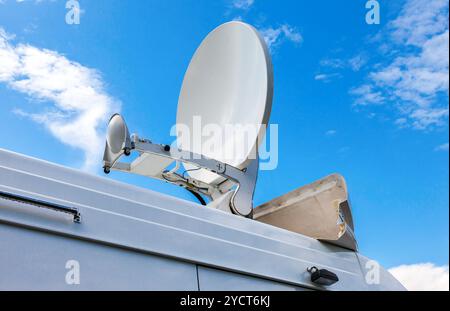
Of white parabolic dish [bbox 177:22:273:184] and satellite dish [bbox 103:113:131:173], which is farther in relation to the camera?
white parabolic dish [bbox 177:22:273:184]

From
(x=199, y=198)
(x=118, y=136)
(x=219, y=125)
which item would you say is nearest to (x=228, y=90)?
(x=219, y=125)

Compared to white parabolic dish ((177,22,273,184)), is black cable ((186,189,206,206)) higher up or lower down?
lower down

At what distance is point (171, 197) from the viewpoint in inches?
98.8

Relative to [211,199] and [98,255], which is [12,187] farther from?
[211,199]

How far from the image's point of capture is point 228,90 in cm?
395

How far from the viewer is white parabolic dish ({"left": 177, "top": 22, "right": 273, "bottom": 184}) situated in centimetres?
354

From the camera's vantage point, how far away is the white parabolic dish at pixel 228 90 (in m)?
3.54

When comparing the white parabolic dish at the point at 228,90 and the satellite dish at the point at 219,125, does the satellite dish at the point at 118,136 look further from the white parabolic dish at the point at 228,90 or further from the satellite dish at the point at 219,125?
the white parabolic dish at the point at 228,90

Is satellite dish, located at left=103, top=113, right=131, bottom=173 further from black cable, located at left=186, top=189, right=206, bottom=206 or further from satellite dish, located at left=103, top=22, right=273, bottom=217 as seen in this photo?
black cable, located at left=186, top=189, right=206, bottom=206

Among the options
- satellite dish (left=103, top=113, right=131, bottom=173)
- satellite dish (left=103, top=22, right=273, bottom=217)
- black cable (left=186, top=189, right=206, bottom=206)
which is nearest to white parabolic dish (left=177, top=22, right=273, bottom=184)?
satellite dish (left=103, top=22, right=273, bottom=217)

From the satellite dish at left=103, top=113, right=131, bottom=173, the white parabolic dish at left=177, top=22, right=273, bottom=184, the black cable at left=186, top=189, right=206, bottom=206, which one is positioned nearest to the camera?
the satellite dish at left=103, top=113, right=131, bottom=173

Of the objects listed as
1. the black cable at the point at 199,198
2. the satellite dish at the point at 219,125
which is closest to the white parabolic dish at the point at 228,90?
the satellite dish at the point at 219,125
